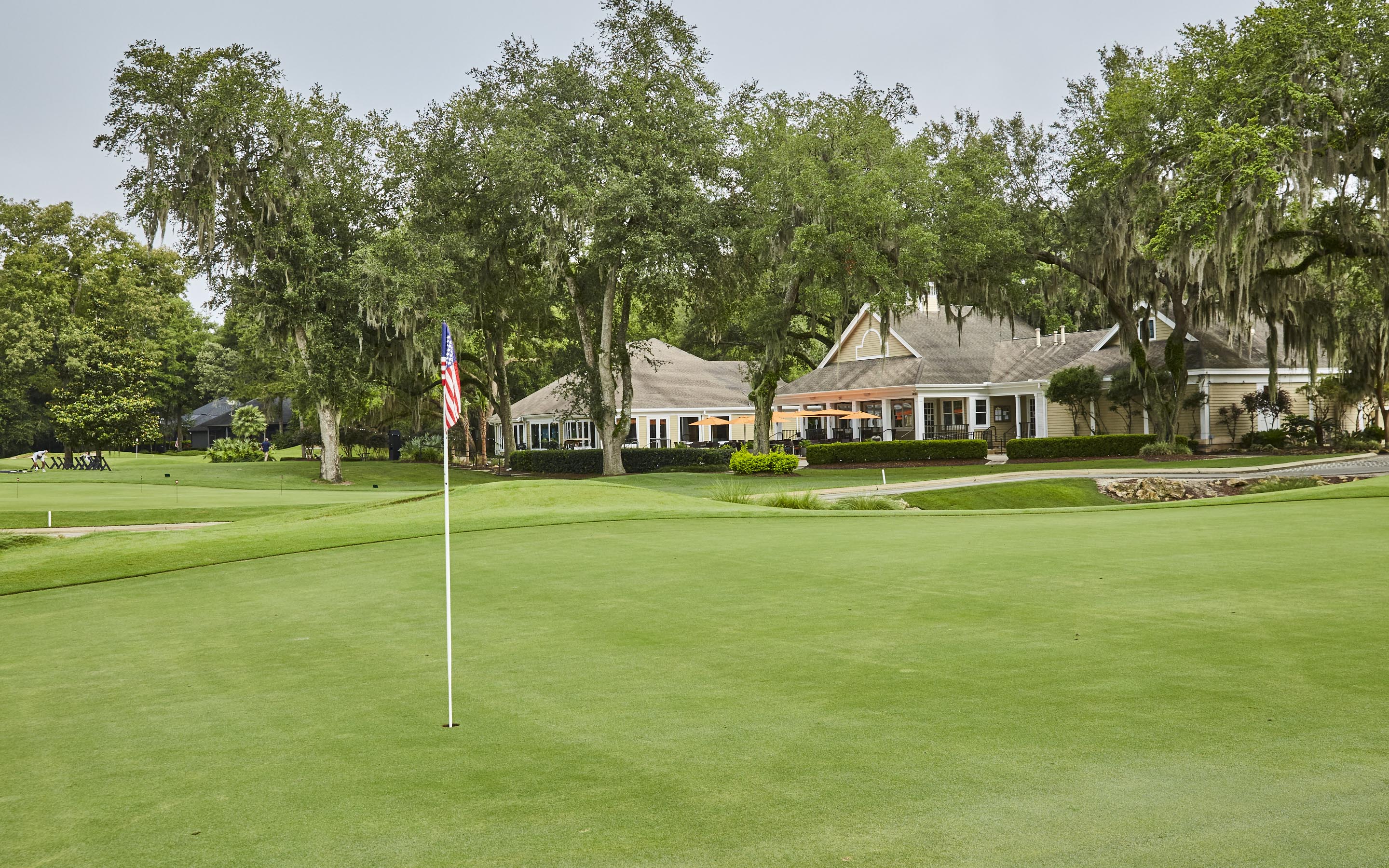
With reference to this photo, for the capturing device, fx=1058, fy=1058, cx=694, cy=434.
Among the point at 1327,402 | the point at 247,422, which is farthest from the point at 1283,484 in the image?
the point at 247,422

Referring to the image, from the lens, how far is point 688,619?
9.30 m

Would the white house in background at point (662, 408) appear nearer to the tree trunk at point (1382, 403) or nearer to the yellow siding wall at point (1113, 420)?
the yellow siding wall at point (1113, 420)

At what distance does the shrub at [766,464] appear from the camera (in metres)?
39.4

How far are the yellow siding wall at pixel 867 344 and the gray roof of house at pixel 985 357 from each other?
437 mm

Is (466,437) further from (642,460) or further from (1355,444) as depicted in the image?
(1355,444)

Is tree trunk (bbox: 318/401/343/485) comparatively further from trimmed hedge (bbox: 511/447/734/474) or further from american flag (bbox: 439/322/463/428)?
american flag (bbox: 439/322/463/428)

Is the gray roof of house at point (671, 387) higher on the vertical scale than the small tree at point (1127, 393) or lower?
higher

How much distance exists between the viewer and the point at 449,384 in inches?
314

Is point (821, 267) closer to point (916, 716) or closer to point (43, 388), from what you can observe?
point (916, 716)

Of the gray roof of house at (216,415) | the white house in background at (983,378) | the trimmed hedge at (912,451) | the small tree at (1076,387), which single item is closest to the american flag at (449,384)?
the trimmed hedge at (912,451)

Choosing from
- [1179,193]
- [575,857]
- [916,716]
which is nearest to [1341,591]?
[916,716]

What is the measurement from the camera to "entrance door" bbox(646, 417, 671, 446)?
60.8 meters

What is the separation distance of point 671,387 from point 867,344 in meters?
13.0

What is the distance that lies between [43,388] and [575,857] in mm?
81786
